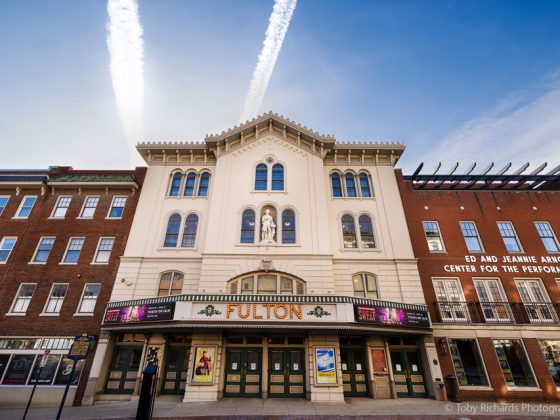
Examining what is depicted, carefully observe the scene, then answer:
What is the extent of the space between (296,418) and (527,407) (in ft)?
37.3

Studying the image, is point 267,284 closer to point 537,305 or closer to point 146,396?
point 146,396

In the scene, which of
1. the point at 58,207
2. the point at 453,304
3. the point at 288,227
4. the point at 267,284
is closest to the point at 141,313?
the point at 267,284

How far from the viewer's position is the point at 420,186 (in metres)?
19.9

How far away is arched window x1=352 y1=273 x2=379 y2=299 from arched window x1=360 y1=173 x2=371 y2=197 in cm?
611

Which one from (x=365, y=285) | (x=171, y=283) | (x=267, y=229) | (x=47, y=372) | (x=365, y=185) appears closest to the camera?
(x=47, y=372)

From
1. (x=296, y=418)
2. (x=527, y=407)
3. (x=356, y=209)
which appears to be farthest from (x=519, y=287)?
(x=296, y=418)

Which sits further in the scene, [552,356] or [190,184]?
[190,184]

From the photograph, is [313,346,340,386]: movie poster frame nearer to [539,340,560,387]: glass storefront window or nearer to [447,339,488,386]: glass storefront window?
[447,339,488,386]: glass storefront window

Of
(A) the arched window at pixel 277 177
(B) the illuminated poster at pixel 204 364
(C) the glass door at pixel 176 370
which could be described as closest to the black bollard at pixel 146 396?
(B) the illuminated poster at pixel 204 364

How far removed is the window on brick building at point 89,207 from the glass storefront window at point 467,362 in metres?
24.5

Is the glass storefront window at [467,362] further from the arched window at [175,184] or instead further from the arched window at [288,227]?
the arched window at [175,184]

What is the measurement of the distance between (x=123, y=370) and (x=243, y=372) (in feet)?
22.2

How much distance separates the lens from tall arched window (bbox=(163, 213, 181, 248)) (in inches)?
703

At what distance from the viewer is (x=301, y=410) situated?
38.1ft
